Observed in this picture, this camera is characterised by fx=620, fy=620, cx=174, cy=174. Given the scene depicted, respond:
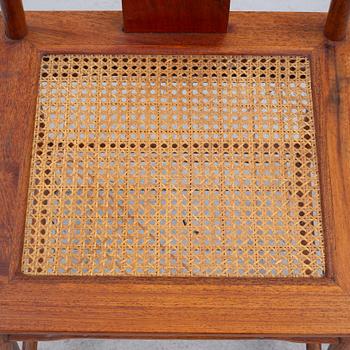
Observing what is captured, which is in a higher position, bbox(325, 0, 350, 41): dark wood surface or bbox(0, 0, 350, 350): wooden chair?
bbox(325, 0, 350, 41): dark wood surface

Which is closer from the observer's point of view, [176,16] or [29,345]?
[176,16]

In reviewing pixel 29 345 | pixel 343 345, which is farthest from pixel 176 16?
pixel 29 345

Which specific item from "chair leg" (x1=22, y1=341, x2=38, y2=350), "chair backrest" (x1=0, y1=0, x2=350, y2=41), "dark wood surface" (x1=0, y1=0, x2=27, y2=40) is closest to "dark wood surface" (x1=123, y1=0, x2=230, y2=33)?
"chair backrest" (x1=0, y1=0, x2=350, y2=41)

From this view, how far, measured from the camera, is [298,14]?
83 centimetres

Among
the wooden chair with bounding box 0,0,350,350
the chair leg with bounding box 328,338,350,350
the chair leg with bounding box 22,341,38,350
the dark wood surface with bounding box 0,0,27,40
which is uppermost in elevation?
the dark wood surface with bounding box 0,0,27,40

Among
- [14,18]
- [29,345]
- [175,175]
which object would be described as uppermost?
[14,18]

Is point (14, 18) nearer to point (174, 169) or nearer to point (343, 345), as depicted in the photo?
point (174, 169)

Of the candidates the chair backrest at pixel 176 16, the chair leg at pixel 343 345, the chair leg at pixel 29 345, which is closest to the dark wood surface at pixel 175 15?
the chair backrest at pixel 176 16

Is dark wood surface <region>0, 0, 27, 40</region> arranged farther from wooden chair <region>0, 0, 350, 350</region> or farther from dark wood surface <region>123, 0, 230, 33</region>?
dark wood surface <region>123, 0, 230, 33</region>

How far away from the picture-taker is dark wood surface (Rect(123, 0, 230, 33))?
785 millimetres

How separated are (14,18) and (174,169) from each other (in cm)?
28

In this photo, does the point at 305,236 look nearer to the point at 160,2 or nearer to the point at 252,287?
the point at 252,287

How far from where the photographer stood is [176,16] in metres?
0.80

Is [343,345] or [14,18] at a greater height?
[14,18]
